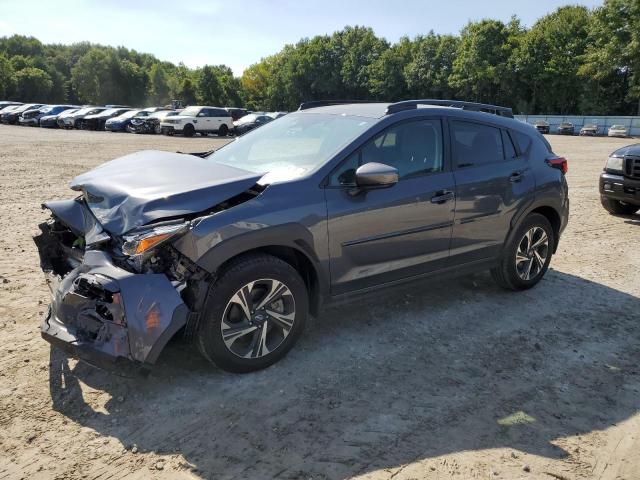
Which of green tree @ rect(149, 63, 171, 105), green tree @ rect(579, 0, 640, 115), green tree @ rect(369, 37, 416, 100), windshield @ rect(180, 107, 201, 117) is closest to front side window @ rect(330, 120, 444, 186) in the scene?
windshield @ rect(180, 107, 201, 117)

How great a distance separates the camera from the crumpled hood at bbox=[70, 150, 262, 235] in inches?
129

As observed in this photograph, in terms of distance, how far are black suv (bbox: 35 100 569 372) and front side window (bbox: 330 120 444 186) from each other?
12mm

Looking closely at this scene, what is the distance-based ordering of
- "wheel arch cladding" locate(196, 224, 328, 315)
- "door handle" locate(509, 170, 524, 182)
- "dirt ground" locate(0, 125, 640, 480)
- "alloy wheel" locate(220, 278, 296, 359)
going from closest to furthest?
"dirt ground" locate(0, 125, 640, 480) → "wheel arch cladding" locate(196, 224, 328, 315) → "alloy wheel" locate(220, 278, 296, 359) → "door handle" locate(509, 170, 524, 182)

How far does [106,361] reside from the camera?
296 centimetres

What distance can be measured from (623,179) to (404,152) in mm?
5819

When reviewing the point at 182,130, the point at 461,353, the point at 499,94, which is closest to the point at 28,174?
the point at 461,353

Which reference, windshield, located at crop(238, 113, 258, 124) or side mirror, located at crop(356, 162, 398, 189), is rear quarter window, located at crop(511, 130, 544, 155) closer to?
side mirror, located at crop(356, 162, 398, 189)

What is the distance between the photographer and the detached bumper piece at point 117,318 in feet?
9.76

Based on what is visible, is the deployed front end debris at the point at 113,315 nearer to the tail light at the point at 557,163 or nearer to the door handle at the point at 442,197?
the door handle at the point at 442,197

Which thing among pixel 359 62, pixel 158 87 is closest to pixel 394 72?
pixel 359 62

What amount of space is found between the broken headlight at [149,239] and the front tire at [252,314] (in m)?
0.41

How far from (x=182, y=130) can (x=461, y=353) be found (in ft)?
95.4

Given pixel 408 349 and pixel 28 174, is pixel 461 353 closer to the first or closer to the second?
pixel 408 349

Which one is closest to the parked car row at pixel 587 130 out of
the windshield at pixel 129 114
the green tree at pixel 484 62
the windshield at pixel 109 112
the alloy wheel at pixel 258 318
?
the green tree at pixel 484 62
